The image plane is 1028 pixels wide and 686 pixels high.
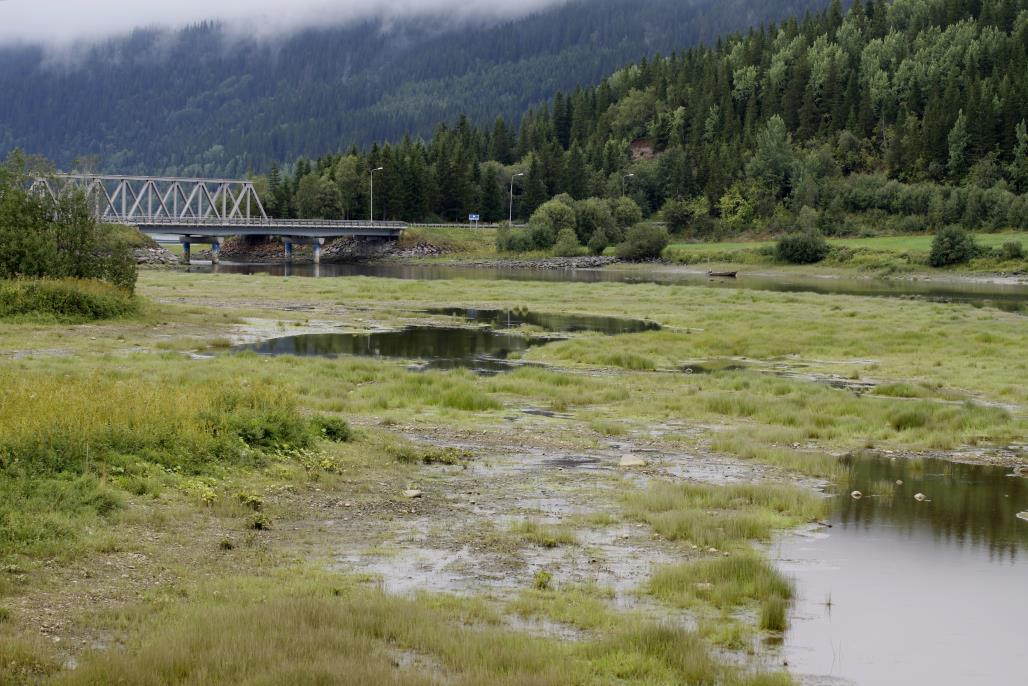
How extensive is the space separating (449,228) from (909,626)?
18464 cm

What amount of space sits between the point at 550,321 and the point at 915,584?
1990 inches

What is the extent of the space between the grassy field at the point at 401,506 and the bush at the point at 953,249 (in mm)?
94713

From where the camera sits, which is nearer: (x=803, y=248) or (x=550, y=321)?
(x=550, y=321)

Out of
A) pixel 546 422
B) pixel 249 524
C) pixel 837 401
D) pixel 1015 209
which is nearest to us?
pixel 249 524

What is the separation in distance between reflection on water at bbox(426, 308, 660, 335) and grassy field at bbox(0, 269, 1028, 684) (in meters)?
18.9

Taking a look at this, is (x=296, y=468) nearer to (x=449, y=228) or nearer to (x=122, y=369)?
(x=122, y=369)

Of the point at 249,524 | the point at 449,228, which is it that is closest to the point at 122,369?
the point at 249,524

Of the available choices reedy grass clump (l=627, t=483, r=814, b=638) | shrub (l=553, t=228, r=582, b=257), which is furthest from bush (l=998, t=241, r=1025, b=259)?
reedy grass clump (l=627, t=483, r=814, b=638)

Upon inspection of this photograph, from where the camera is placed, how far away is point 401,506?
19547mm

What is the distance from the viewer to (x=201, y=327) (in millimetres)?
54219

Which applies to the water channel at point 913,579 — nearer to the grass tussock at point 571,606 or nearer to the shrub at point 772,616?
the shrub at point 772,616

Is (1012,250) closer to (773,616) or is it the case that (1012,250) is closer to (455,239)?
(455,239)

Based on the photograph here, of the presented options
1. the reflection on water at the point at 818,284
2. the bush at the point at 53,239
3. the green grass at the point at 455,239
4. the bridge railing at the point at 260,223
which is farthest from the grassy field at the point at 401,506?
the green grass at the point at 455,239

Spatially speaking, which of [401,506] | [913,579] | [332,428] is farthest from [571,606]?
[332,428]
